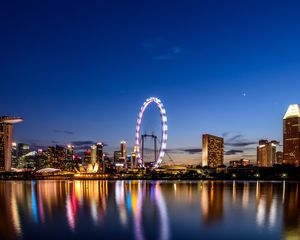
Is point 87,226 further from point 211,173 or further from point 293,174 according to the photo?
point 211,173

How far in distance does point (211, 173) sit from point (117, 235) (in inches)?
6997

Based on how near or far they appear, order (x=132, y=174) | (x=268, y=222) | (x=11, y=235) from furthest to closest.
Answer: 1. (x=132, y=174)
2. (x=268, y=222)
3. (x=11, y=235)

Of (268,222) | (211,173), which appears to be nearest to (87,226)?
(268,222)

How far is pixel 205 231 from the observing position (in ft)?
91.5

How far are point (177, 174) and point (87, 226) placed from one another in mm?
161532

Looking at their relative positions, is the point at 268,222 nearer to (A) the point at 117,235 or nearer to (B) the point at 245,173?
(A) the point at 117,235

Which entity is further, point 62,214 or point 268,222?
point 62,214

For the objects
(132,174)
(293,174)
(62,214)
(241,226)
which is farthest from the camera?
(132,174)

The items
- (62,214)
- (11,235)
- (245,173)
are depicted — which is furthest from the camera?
(245,173)

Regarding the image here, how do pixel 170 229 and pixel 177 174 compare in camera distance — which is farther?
pixel 177 174

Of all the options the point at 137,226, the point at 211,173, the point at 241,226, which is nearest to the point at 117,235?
the point at 137,226

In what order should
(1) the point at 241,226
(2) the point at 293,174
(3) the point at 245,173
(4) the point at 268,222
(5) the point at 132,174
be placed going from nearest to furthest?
(1) the point at 241,226 < (4) the point at 268,222 < (2) the point at 293,174 < (5) the point at 132,174 < (3) the point at 245,173

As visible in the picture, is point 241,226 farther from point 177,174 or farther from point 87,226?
point 177,174

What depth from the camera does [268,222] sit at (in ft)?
105
